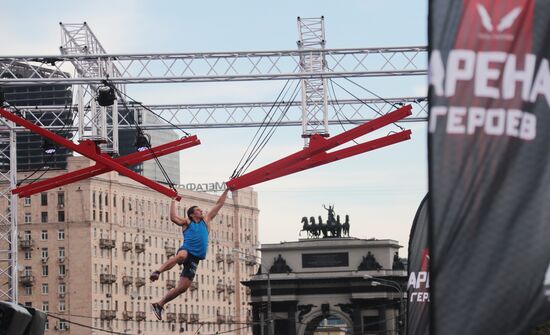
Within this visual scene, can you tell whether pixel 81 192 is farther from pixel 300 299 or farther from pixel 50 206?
pixel 300 299

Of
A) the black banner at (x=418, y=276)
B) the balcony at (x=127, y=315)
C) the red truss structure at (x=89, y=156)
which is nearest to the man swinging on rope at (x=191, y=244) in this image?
the black banner at (x=418, y=276)

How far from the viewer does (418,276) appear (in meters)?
19.2

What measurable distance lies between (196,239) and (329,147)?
15.2 metres

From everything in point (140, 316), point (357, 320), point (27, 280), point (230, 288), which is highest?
point (27, 280)

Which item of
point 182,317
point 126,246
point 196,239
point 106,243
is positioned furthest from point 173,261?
point 182,317

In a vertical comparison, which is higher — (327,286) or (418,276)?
(418,276)

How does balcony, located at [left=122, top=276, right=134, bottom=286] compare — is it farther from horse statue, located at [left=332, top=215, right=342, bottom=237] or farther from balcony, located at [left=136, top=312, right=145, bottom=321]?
horse statue, located at [left=332, top=215, right=342, bottom=237]

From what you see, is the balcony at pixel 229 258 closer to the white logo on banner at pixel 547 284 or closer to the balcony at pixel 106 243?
the balcony at pixel 106 243

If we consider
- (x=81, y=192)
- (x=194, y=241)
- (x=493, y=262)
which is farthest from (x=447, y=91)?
(x=81, y=192)

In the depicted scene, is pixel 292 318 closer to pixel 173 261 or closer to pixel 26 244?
pixel 26 244

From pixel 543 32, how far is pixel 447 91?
738mm

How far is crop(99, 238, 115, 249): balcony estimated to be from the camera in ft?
486

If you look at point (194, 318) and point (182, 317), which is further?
point (194, 318)

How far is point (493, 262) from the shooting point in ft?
27.4
